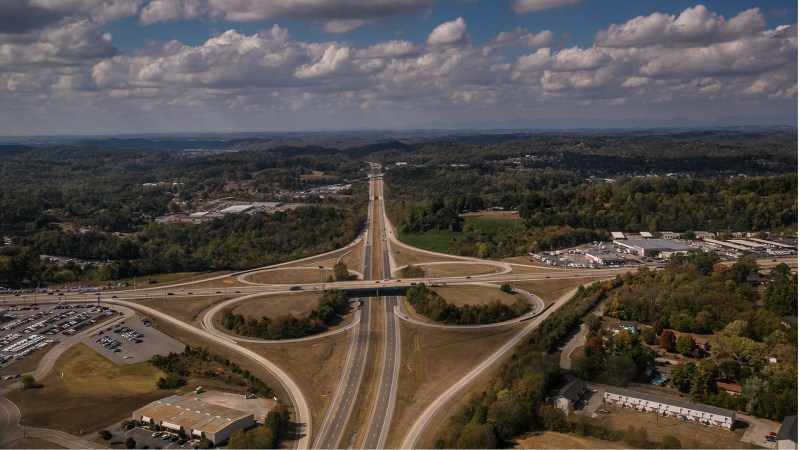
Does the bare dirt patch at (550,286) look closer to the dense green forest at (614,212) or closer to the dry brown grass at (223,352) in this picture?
the dense green forest at (614,212)

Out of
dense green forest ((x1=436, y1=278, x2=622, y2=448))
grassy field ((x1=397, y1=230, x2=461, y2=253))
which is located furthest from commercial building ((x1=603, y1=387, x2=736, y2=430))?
grassy field ((x1=397, y1=230, x2=461, y2=253))

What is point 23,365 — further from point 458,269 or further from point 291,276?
point 458,269

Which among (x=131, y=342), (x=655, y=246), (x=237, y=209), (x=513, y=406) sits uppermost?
(x=237, y=209)

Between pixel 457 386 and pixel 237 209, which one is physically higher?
pixel 237 209

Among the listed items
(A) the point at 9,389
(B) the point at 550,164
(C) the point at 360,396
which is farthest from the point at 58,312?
(B) the point at 550,164

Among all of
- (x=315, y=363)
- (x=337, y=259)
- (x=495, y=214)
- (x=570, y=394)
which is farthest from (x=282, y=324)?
(x=495, y=214)

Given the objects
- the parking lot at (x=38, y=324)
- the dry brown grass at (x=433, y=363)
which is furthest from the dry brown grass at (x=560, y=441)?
the parking lot at (x=38, y=324)

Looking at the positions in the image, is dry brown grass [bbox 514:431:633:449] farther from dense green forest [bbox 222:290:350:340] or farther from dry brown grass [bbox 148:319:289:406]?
dense green forest [bbox 222:290:350:340]
